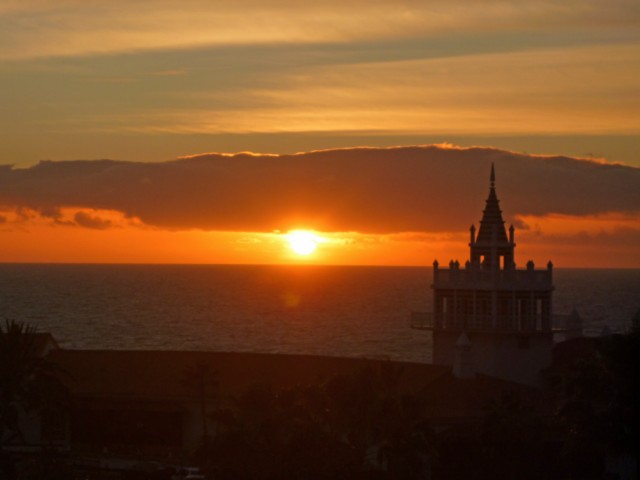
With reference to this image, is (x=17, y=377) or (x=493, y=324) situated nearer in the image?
(x=17, y=377)

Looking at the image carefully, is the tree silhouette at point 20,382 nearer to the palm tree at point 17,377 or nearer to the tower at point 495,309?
the palm tree at point 17,377

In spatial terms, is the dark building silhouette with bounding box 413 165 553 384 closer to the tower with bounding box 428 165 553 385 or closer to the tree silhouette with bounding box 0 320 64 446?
the tower with bounding box 428 165 553 385

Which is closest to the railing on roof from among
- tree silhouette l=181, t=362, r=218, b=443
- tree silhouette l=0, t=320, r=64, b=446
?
tree silhouette l=181, t=362, r=218, b=443

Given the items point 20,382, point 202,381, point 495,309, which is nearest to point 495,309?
point 495,309

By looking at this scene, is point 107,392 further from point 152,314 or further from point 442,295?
point 152,314

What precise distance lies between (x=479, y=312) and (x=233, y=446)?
60.6 ft

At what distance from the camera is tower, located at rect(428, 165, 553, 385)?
5572 centimetres

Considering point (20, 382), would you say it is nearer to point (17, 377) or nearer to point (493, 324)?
point (17, 377)

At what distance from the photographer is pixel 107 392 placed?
52094 mm

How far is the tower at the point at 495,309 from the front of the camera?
55719mm

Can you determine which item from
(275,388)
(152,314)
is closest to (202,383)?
(275,388)

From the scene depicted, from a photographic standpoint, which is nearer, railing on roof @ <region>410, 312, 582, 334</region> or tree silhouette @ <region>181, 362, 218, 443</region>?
tree silhouette @ <region>181, 362, 218, 443</region>

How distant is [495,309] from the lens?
183ft

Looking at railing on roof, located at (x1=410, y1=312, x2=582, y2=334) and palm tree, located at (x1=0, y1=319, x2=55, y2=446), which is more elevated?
railing on roof, located at (x1=410, y1=312, x2=582, y2=334)
